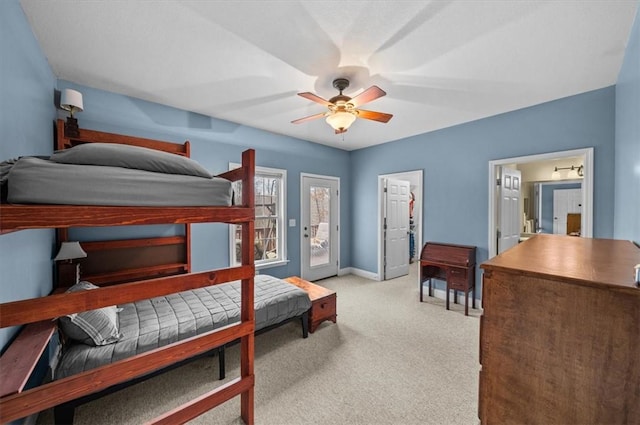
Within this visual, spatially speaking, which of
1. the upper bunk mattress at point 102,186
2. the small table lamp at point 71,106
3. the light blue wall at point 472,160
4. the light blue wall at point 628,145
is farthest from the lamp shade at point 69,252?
the light blue wall at point 628,145

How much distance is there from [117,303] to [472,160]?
13.9 feet

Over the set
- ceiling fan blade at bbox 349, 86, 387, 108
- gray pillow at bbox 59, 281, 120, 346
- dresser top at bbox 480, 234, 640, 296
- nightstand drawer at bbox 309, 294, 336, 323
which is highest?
ceiling fan blade at bbox 349, 86, 387, 108

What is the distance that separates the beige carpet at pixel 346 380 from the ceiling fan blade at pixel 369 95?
2.39 meters

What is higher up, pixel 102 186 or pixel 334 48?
pixel 334 48

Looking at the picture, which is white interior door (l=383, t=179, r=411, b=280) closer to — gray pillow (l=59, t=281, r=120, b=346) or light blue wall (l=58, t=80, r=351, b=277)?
light blue wall (l=58, t=80, r=351, b=277)

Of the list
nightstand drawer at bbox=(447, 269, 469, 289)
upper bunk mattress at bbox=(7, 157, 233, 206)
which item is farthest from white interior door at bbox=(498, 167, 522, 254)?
upper bunk mattress at bbox=(7, 157, 233, 206)

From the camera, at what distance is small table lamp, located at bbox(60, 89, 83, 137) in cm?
227

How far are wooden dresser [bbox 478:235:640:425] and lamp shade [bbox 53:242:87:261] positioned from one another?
3.16m

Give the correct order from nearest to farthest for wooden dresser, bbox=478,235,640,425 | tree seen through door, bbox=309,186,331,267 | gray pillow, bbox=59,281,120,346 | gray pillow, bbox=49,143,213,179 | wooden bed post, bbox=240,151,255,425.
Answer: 1. wooden dresser, bbox=478,235,640,425
2. gray pillow, bbox=49,143,213,179
3. wooden bed post, bbox=240,151,255,425
4. gray pillow, bbox=59,281,120,346
5. tree seen through door, bbox=309,186,331,267

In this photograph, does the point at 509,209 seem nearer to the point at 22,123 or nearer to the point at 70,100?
the point at 22,123

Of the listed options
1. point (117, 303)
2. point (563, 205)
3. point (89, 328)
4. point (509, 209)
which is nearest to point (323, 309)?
point (89, 328)

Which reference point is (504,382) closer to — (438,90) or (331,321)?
(331,321)

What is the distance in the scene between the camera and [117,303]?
107 cm

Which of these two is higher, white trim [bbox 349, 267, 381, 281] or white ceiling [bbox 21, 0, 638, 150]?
white ceiling [bbox 21, 0, 638, 150]
